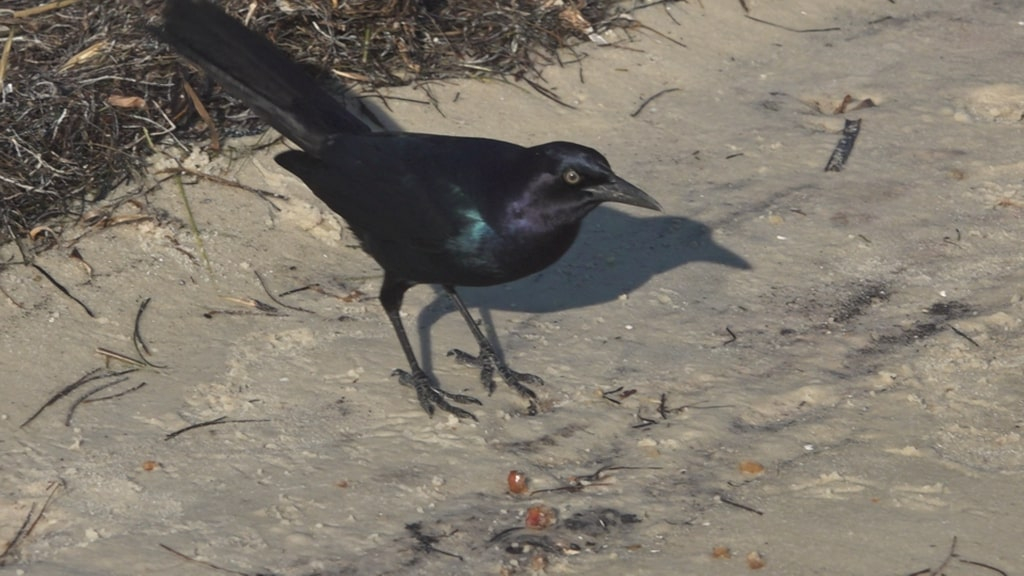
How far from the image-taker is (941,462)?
13.5 ft

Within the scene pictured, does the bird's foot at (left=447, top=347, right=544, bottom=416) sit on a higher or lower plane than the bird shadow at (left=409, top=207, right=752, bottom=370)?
lower

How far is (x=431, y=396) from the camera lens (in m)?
4.54

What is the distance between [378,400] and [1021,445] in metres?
2.09

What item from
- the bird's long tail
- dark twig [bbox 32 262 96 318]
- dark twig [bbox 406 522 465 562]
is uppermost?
the bird's long tail

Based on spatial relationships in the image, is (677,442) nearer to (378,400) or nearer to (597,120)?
(378,400)

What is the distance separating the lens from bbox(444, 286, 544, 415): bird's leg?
460 cm

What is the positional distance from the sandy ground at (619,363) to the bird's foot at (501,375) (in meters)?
0.06

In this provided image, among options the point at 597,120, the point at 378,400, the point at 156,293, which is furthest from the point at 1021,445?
the point at 156,293

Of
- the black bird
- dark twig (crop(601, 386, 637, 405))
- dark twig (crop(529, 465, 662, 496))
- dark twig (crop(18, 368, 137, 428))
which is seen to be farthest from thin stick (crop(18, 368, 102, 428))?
dark twig (crop(601, 386, 637, 405))

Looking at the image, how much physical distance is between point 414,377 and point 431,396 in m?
0.11

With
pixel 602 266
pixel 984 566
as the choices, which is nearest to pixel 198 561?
pixel 984 566

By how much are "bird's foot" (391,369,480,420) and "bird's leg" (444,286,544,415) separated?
13 centimetres

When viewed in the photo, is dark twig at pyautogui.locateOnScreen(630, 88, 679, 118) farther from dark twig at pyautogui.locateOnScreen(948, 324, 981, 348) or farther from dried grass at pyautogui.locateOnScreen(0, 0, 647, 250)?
dark twig at pyautogui.locateOnScreen(948, 324, 981, 348)

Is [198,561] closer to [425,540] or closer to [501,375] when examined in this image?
[425,540]
